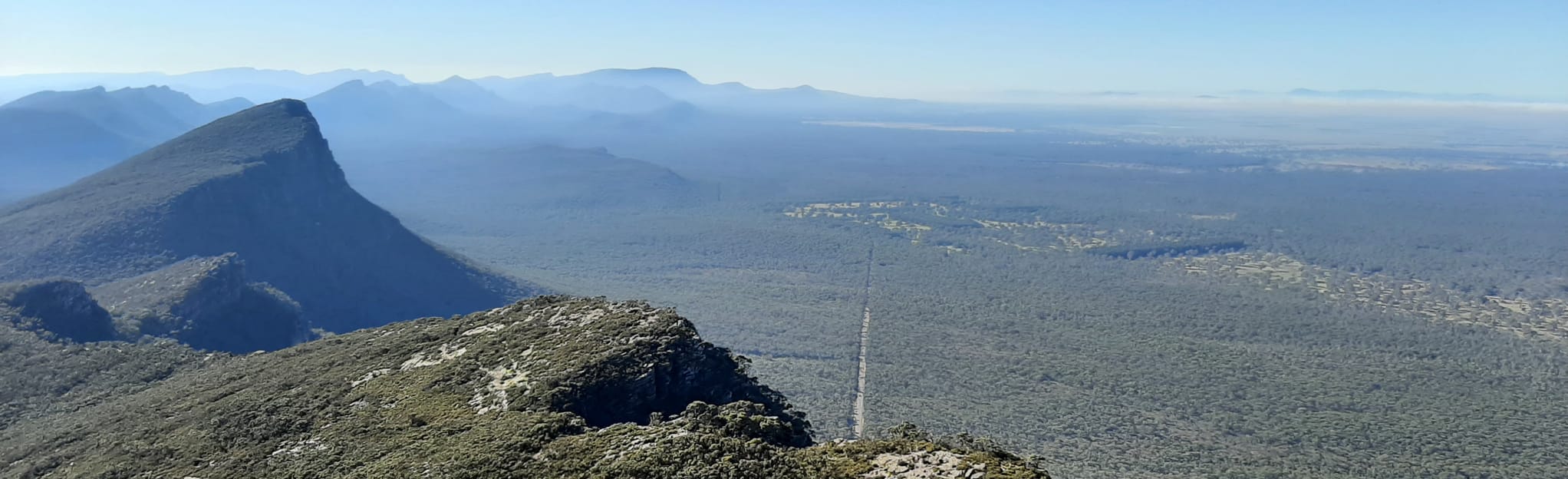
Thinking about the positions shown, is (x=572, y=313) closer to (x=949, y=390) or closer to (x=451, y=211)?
(x=949, y=390)

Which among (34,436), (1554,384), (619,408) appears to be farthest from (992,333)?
(34,436)

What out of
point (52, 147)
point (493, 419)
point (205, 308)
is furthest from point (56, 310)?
point (52, 147)

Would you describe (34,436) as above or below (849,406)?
above

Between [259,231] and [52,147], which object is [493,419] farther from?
[52,147]

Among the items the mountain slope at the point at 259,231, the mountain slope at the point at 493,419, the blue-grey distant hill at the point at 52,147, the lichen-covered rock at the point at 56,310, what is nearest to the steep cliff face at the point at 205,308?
the lichen-covered rock at the point at 56,310

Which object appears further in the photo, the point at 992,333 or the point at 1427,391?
the point at 992,333

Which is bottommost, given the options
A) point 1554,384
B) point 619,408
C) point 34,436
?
point 1554,384
